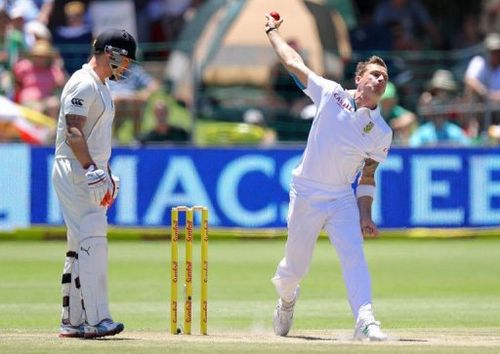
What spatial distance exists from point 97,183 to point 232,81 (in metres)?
11.0

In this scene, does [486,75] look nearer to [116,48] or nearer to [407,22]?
[407,22]

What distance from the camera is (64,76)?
2034cm

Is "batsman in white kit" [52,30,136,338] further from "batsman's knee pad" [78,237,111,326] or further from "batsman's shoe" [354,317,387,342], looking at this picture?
"batsman's shoe" [354,317,387,342]

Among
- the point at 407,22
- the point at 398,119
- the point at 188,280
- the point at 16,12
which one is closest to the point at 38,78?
the point at 16,12

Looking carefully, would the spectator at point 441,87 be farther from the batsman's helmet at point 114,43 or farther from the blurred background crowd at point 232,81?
the batsman's helmet at point 114,43

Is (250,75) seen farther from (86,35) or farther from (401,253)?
(401,253)

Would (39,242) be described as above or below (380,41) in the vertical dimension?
below

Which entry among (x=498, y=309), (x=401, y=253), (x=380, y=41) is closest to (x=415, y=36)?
(x=380, y=41)

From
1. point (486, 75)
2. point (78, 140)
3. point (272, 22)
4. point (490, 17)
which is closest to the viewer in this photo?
point (78, 140)

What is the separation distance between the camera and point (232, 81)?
2041 centimetres

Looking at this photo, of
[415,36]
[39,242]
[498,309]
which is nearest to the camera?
[498,309]

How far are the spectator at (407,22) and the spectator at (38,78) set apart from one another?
18.7 feet

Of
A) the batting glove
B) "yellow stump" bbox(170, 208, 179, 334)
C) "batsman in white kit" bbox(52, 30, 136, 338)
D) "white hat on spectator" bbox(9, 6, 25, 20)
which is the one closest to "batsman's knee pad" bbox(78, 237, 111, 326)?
"batsman in white kit" bbox(52, 30, 136, 338)

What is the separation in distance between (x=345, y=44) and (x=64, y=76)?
4517mm
